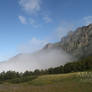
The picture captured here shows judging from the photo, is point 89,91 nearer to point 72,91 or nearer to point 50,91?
point 72,91

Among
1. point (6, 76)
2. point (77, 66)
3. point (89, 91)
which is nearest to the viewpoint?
point (89, 91)

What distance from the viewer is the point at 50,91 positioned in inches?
1253

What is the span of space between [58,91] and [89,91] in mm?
6875

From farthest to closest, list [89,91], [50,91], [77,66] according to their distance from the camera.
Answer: [77,66], [50,91], [89,91]

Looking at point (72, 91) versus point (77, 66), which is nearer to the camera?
point (72, 91)

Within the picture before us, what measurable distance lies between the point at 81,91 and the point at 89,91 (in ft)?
5.62

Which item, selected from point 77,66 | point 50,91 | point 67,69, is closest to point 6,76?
point 67,69

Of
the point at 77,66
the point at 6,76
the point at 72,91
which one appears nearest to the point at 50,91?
the point at 72,91

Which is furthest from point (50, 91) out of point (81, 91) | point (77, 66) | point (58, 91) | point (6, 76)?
point (6, 76)

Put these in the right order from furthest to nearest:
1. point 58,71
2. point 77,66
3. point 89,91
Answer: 1. point 58,71
2. point 77,66
3. point 89,91

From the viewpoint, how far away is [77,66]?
388 feet

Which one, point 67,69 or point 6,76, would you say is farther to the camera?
point 6,76

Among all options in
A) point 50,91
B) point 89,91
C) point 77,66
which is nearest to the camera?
point 89,91

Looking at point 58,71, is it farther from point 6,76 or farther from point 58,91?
point 58,91
